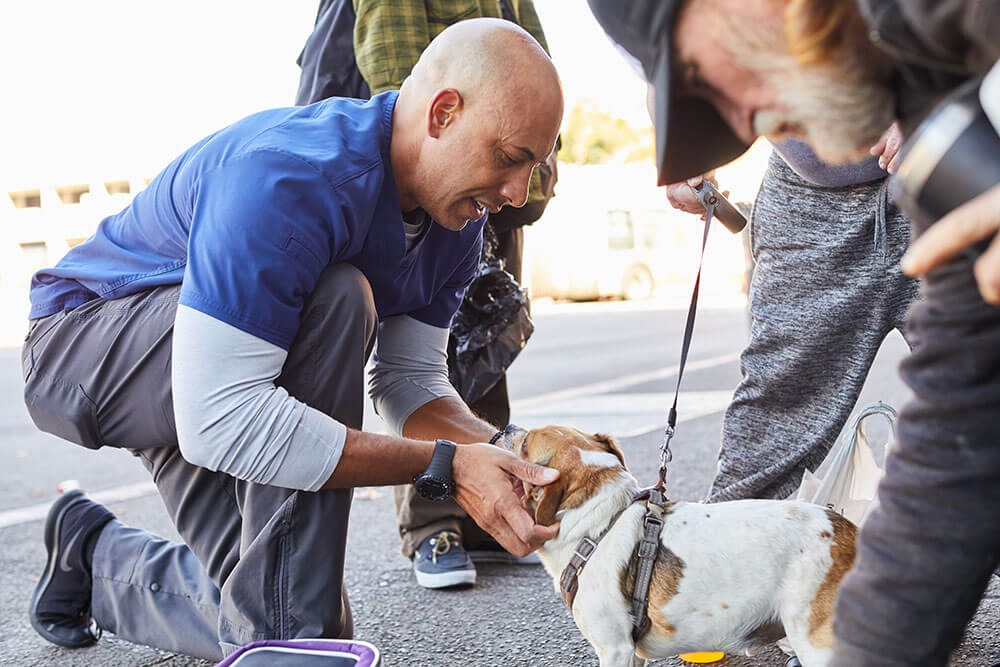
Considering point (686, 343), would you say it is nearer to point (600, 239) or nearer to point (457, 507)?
point (457, 507)

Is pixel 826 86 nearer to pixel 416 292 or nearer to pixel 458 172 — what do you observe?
pixel 458 172

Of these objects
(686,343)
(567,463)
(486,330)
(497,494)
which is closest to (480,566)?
(486,330)

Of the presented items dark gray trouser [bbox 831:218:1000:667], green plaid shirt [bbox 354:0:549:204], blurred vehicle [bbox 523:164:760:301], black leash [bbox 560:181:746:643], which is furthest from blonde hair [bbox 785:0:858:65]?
blurred vehicle [bbox 523:164:760:301]

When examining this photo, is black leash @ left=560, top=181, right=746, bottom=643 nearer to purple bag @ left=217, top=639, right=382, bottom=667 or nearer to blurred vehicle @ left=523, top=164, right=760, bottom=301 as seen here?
purple bag @ left=217, top=639, right=382, bottom=667

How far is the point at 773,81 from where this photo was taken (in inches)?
50.1

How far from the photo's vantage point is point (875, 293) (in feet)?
8.65

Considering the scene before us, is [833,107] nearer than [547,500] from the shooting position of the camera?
Yes

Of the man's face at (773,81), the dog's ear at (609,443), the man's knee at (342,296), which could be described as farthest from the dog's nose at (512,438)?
the man's face at (773,81)

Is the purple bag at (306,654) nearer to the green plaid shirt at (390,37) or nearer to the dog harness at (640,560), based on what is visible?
the dog harness at (640,560)

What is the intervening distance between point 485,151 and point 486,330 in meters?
1.16

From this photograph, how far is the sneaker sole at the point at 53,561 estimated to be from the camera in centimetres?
282

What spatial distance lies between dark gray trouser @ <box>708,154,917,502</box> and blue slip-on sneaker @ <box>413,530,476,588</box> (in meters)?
0.88

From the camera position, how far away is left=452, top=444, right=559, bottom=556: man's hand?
2320mm

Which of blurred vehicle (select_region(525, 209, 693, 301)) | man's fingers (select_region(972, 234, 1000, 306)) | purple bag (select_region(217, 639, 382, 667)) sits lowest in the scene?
blurred vehicle (select_region(525, 209, 693, 301))
